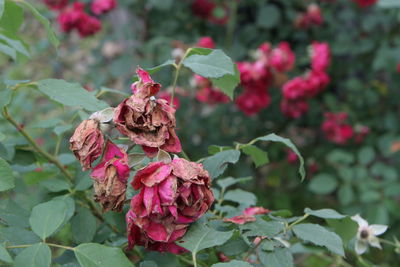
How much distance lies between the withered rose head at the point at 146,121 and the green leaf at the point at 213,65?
152 mm

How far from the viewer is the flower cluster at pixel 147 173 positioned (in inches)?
27.0

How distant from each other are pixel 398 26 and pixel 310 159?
79 centimetres

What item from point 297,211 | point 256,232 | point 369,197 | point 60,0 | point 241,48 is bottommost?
point 297,211

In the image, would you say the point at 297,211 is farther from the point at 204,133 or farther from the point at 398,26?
the point at 398,26

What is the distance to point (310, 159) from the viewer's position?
304 cm

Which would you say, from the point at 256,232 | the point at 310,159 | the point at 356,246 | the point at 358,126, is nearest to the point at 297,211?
the point at 310,159

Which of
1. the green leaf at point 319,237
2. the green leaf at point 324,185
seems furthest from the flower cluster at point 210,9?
the green leaf at point 319,237

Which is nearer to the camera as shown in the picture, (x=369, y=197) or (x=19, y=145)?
(x=19, y=145)

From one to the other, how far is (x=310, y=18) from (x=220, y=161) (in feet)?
6.74

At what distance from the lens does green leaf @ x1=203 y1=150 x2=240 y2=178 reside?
82cm

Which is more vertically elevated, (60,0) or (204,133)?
(60,0)

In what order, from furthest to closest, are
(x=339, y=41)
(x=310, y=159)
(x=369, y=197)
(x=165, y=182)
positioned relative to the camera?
(x=310, y=159) → (x=339, y=41) → (x=369, y=197) → (x=165, y=182)

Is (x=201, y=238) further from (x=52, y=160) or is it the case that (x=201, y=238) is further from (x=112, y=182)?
(x=52, y=160)

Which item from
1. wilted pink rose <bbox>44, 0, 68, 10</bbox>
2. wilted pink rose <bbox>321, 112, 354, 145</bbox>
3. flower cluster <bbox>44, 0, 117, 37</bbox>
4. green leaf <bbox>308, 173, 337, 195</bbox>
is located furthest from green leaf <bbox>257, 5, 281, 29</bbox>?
wilted pink rose <bbox>44, 0, 68, 10</bbox>
